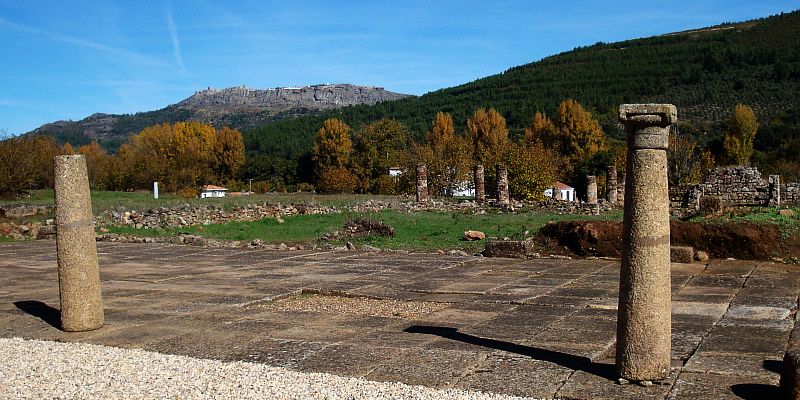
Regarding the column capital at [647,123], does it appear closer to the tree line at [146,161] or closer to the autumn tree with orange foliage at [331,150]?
the tree line at [146,161]

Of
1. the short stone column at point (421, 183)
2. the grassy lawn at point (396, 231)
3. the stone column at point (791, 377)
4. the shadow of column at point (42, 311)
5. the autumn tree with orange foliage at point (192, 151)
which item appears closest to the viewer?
the stone column at point (791, 377)

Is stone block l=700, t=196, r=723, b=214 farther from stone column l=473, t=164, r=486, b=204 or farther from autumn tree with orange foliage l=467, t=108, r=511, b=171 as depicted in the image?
autumn tree with orange foliage l=467, t=108, r=511, b=171

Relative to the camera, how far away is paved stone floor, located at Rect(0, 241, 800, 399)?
495 centimetres

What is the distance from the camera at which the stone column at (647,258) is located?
15.3 feet

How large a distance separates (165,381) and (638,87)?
86.9 meters

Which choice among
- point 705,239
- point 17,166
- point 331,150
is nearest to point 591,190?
point 705,239

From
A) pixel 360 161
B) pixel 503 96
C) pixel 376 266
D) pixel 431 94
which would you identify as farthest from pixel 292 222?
pixel 431 94

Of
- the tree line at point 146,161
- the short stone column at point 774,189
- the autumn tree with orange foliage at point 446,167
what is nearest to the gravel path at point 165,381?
the tree line at point 146,161

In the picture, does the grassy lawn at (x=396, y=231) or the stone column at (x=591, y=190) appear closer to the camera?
the grassy lawn at (x=396, y=231)

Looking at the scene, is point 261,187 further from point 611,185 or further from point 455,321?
point 455,321

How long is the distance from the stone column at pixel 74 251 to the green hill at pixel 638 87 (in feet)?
196

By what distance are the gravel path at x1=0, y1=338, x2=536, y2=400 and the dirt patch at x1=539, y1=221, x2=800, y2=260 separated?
798 cm

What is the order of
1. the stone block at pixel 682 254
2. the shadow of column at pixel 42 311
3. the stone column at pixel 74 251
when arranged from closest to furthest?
the stone column at pixel 74 251, the shadow of column at pixel 42 311, the stone block at pixel 682 254

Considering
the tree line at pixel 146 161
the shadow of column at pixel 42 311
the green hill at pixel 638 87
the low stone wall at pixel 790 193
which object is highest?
the green hill at pixel 638 87
